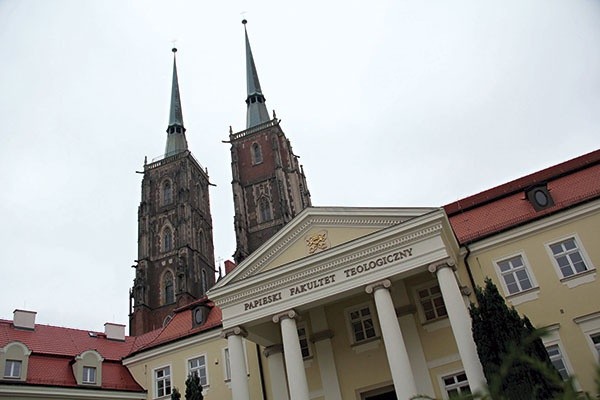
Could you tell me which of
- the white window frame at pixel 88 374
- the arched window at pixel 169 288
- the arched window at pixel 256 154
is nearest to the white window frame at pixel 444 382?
the white window frame at pixel 88 374

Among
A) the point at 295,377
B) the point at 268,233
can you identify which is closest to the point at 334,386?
the point at 295,377

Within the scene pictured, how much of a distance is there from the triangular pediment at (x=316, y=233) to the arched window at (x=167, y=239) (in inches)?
1768

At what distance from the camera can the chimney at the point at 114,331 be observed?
29078 millimetres

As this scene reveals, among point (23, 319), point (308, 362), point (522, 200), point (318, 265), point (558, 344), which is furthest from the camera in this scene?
point (23, 319)

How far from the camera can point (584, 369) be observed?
16.8 metres

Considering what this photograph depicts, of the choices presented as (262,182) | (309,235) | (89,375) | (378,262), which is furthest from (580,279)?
(262,182)

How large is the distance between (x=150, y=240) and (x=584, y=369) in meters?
54.5

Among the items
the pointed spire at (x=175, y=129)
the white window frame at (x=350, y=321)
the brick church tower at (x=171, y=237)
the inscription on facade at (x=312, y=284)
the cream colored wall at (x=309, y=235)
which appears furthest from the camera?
the pointed spire at (x=175, y=129)

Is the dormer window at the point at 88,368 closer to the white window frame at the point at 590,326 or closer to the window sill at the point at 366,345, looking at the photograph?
the window sill at the point at 366,345

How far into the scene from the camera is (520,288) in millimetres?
19047

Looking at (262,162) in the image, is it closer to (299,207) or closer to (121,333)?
(299,207)

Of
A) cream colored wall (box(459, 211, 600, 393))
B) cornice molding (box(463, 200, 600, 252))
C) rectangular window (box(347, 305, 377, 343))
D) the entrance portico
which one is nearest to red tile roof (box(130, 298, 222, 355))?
the entrance portico

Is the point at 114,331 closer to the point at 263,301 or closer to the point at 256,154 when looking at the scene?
the point at 263,301

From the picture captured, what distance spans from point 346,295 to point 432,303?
3.44 m
